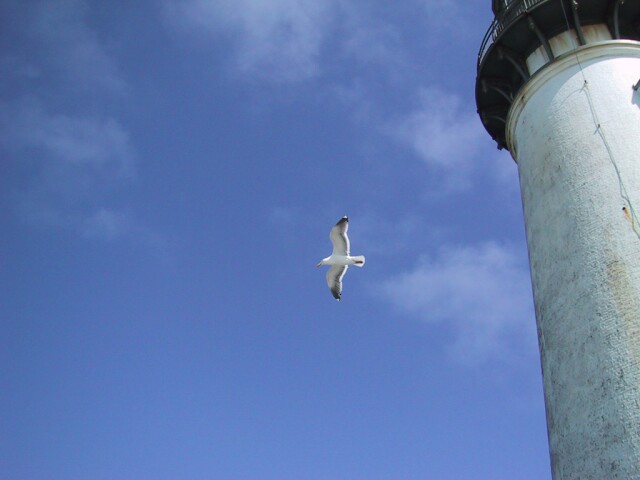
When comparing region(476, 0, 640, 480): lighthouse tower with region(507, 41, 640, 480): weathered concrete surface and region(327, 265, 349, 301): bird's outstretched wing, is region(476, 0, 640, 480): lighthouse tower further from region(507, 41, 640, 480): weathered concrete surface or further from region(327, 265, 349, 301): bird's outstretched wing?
region(327, 265, 349, 301): bird's outstretched wing

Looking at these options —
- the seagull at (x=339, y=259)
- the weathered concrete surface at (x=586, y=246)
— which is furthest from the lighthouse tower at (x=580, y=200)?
the seagull at (x=339, y=259)

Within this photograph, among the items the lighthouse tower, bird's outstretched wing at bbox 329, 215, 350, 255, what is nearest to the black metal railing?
the lighthouse tower

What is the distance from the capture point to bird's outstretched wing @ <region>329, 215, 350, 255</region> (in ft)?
57.1

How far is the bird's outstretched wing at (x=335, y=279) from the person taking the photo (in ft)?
58.1

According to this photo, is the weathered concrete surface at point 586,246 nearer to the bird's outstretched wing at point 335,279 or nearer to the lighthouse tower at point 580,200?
the lighthouse tower at point 580,200

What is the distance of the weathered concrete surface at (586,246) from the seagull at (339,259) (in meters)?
4.45

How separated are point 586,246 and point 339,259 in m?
6.49

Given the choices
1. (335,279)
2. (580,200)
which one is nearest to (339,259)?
(335,279)

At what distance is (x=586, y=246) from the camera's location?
42.6 ft

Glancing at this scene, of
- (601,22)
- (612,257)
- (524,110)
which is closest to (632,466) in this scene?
(612,257)

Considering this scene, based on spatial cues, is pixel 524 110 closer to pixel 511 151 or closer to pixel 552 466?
pixel 511 151

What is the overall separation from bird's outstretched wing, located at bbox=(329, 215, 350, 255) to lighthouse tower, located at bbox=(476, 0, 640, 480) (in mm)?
4467

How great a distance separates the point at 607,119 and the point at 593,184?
1.87 m

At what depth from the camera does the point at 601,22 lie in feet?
55.3
